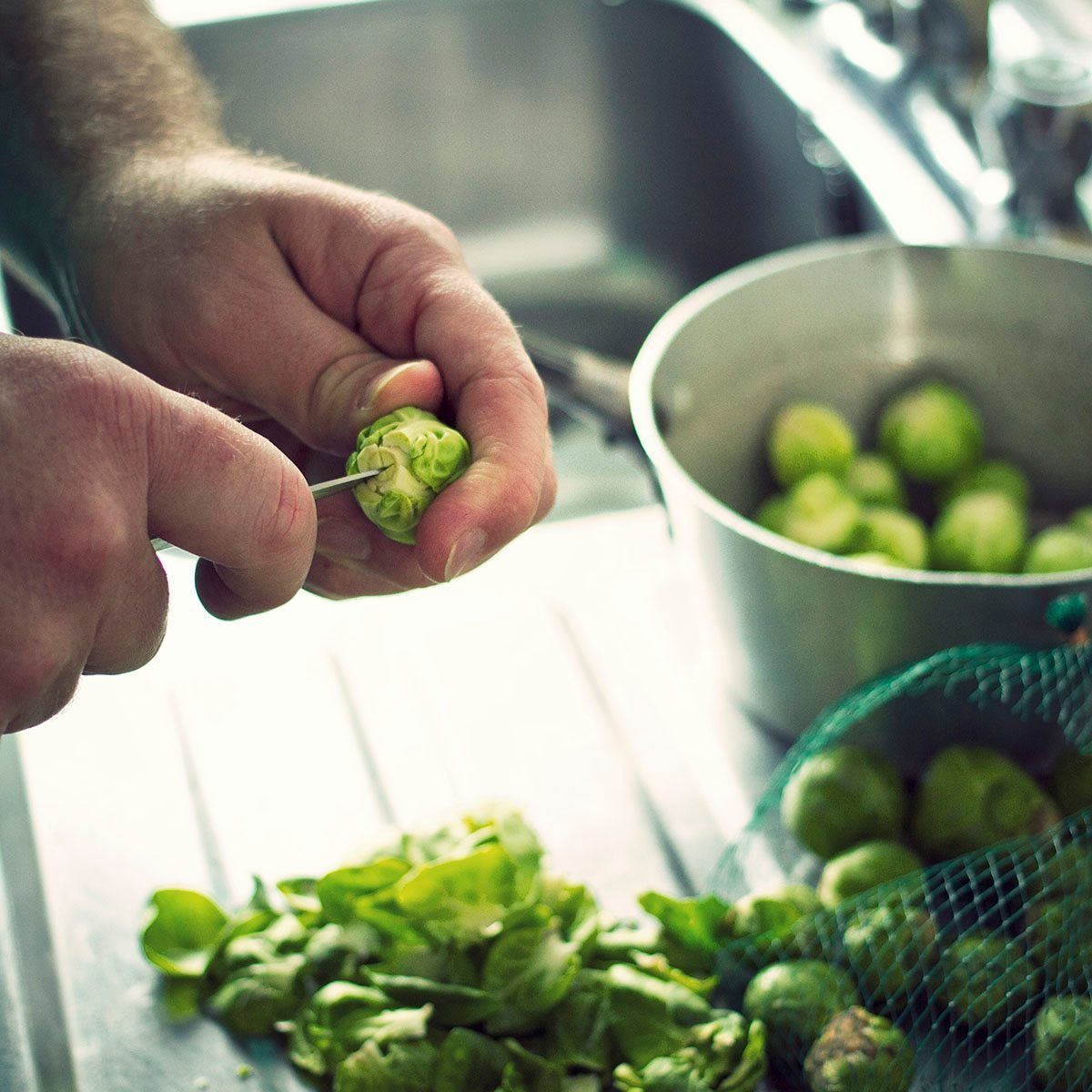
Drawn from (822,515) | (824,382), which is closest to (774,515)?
(822,515)

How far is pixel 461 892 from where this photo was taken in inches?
42.4

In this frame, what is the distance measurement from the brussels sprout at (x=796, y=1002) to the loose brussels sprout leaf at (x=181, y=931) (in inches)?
18.3

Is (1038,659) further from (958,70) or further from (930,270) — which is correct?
(958,70)

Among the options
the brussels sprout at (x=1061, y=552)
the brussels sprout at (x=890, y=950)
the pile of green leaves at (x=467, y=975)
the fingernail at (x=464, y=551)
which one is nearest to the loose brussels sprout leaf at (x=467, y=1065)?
the pile of green leaves at (x=467, y=975)

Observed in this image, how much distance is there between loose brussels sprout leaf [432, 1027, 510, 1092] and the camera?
3.32ft

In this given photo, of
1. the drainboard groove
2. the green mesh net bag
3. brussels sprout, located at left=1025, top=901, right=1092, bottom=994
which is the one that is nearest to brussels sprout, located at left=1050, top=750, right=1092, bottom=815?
the green mesh net bag

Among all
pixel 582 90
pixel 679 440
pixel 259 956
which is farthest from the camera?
pixel 582 90

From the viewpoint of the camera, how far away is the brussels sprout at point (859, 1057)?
0.97 meters

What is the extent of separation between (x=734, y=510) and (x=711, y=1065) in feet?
2.48

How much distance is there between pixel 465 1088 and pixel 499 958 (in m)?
0.10

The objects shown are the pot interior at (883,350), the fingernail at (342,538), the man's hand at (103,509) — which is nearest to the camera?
the man's hand at (103,509)

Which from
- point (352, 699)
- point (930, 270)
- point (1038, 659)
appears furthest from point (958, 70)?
point (352, 699)

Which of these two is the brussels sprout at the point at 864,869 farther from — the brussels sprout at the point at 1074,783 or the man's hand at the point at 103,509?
the man's hand at the point at 103,509

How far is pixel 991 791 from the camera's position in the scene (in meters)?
1.15
